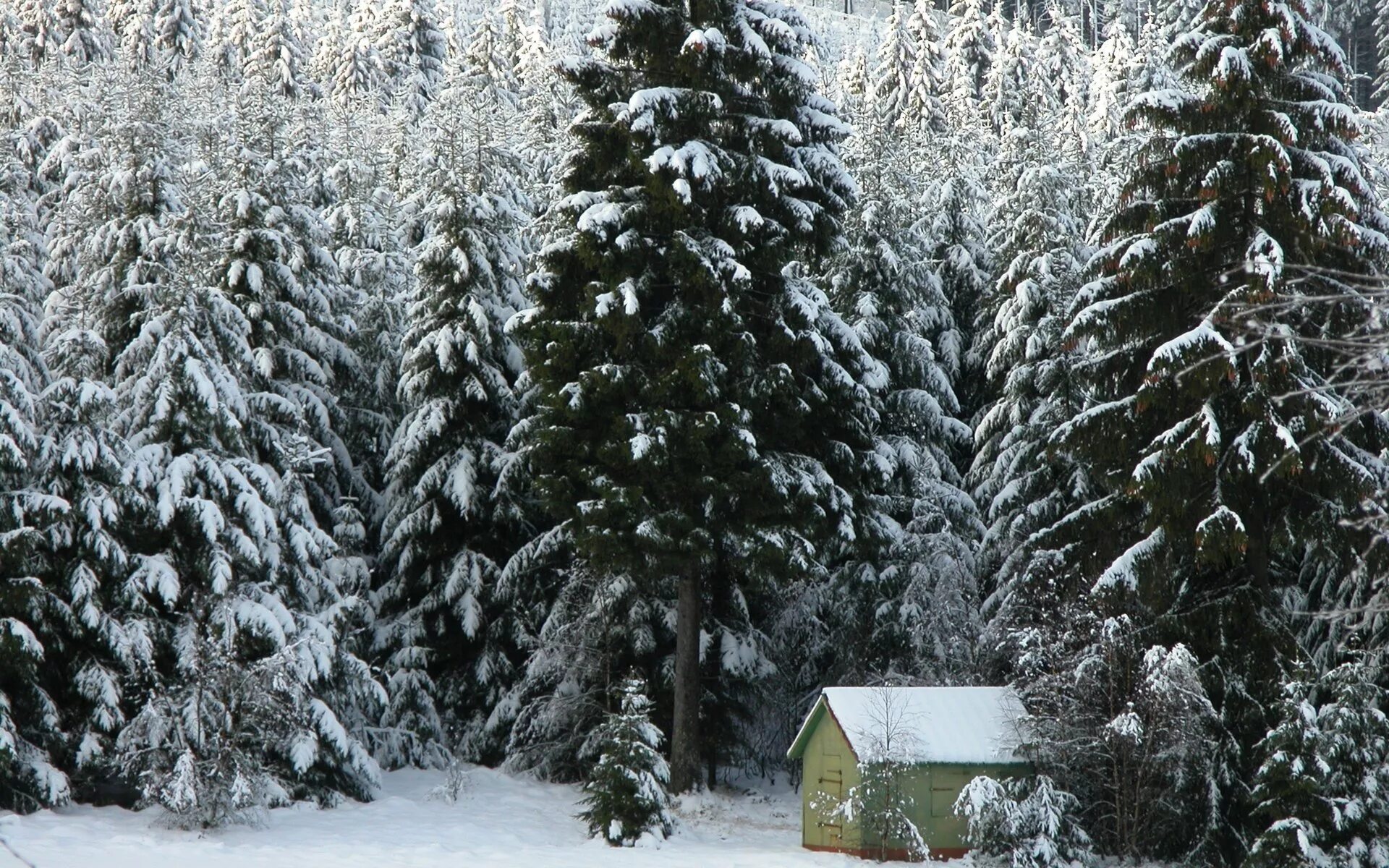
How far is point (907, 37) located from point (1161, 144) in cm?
4628

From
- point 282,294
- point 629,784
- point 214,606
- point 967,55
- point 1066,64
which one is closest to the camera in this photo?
point 629,784

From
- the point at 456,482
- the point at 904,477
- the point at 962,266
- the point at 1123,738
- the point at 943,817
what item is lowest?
the point at 943,817

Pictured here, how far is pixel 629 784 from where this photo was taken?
64.4 ft

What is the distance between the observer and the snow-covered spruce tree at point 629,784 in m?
19.6

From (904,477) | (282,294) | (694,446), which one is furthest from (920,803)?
(282,294)

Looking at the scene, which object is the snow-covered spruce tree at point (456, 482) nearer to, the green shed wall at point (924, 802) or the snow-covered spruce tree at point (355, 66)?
the green shed wall at point (924, 802)

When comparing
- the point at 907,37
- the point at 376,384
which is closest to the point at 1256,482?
the point at 376,384

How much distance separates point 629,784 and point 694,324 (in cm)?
744

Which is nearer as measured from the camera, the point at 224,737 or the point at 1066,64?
the point at 224,737

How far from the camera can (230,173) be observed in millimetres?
24047

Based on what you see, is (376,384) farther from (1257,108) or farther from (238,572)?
(1257,108)

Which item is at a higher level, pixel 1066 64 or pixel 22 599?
pixel 1066 64

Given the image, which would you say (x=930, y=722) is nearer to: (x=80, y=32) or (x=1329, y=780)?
(x=1329, y=780)

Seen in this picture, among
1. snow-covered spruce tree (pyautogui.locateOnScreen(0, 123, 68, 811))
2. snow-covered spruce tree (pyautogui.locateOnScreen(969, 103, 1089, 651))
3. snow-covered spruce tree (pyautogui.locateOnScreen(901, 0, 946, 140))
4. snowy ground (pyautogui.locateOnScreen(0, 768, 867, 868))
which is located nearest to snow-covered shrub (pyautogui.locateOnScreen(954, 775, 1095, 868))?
snowy ground (pyautogui.locateOnScreen(0, 768, 867, 868))
